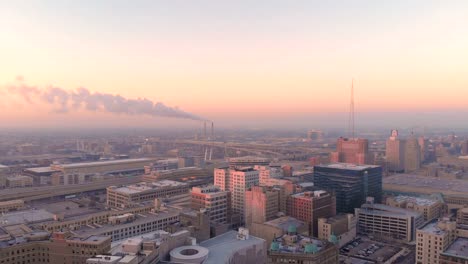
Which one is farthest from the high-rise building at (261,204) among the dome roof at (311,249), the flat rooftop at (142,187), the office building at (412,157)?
the office building at (412,157)

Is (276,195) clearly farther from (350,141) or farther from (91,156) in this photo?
(91,156)

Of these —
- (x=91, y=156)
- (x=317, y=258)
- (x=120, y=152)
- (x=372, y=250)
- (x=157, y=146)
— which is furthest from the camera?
(x=157, y=146)

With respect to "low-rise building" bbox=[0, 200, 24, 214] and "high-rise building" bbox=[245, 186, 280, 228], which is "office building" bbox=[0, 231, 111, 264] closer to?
"high-rise building" bbox=[245, 186, 280, 228]

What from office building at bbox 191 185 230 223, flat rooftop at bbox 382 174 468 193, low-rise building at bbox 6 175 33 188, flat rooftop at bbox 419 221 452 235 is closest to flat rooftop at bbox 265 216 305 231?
office building at bbox 191 185 230 223

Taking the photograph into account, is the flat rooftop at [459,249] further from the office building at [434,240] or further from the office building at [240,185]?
the office building at [240,185]

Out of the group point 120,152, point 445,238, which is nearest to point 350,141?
point 445,238
